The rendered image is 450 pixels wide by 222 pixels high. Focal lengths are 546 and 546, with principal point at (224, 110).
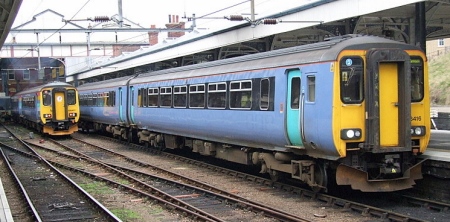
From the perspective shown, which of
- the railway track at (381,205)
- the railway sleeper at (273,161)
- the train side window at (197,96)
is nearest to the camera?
the railway track at (381,205)

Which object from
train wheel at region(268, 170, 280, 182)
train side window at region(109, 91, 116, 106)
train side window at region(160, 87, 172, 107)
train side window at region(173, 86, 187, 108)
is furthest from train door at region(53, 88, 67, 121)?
train wheel at region(268, 170, 280, 182)

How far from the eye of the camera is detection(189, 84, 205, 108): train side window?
15202 mm

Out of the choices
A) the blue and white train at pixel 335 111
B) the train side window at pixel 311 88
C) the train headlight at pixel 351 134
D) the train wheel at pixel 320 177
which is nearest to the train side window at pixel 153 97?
the blue and white train at pixel 335 111

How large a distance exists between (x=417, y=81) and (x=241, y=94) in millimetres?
4171

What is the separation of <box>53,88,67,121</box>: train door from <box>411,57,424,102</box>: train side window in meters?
21.9

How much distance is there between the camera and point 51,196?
1253cm

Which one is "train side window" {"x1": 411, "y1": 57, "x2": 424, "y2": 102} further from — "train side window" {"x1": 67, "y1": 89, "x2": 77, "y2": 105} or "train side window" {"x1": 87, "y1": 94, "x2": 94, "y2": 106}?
"train side window" {"x1": 87, "y1": 94, "x2": 94, "y2": 106}

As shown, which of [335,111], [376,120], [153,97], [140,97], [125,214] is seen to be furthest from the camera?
[140,97]

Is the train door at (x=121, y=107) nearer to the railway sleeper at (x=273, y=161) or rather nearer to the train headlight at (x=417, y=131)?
the railway sleeper at (x=273, y=161)

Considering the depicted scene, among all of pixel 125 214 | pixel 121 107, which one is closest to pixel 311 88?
pixel 125 214

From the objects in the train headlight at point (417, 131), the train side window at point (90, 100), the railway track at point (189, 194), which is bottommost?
the railway track at point (189, 194)

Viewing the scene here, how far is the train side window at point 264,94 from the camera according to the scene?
38.6ft

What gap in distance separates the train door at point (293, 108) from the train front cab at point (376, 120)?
3.77ft

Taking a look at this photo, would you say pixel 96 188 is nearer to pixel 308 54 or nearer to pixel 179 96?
pixel 179 96
